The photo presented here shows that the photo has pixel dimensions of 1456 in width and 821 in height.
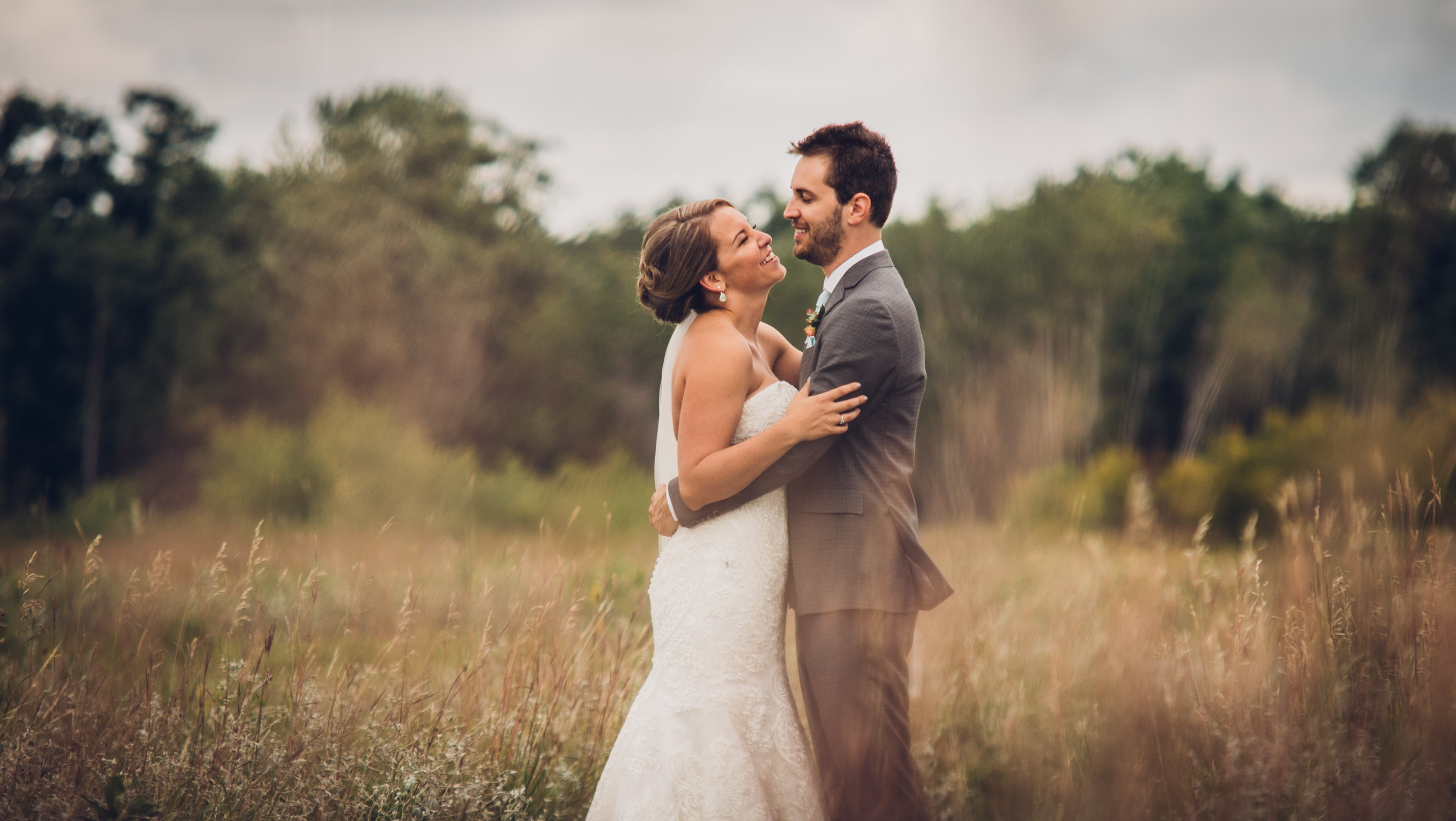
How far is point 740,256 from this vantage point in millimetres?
3600

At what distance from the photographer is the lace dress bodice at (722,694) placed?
321cm

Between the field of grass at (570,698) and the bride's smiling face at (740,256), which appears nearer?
the field of grass at (570,698)

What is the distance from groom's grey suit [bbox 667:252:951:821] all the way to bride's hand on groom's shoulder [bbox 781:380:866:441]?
3.0 inches

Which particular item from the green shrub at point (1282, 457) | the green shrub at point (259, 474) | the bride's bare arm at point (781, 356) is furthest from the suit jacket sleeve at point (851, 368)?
the green shrub at point (259, 474)

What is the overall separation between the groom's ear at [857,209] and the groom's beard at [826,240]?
0.03m

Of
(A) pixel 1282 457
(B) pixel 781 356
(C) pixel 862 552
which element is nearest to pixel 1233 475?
(A) pixel 1282 457

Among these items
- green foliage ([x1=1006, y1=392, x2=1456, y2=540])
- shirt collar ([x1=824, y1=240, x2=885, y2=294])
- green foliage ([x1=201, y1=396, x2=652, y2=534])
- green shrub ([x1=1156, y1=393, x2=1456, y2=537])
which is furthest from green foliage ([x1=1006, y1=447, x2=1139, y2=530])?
shirt collar ([x1=824, y1=240, x2=885, y2=294])

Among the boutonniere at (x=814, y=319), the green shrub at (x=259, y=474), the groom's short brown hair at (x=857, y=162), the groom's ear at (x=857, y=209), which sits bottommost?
the green shrub at (x=259, y=474)

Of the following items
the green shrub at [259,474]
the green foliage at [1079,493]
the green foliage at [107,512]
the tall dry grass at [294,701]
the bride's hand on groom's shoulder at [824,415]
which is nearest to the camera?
the bride's hand on groom's shoulder at [824,415]

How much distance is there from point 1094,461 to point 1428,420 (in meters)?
11.4

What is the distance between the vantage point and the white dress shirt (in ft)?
11.5

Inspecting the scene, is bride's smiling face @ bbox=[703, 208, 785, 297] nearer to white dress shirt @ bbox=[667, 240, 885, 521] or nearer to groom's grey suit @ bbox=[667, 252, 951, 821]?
white dress shirt @ bbox=[667, 240, 885, 521]

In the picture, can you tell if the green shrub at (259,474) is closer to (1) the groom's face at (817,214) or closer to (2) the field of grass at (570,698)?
(2) the field of grass at (570,698)

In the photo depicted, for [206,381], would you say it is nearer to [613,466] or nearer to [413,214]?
[413,214]
